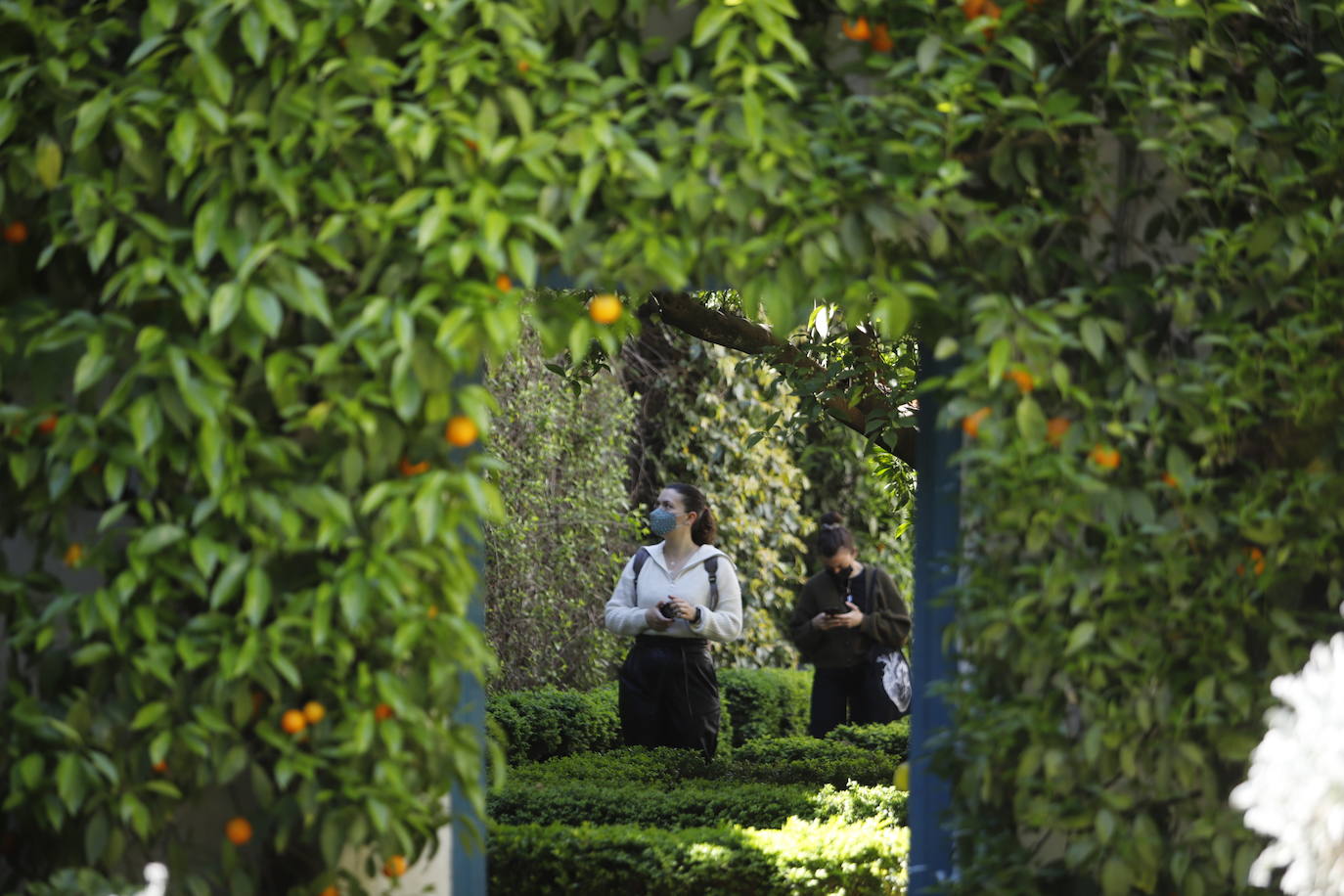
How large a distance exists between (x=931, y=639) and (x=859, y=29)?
1389mm

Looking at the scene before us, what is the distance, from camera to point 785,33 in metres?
2.60

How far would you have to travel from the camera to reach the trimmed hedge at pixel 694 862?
404 cm

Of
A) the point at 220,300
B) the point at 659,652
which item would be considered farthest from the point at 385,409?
the point at 659,652

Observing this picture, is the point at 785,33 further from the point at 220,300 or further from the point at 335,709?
the point at 335,709

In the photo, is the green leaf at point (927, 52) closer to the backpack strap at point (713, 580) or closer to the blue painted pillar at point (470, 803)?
the blue painted pillar at point (470, 803)

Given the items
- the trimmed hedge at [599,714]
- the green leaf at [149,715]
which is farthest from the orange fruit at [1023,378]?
the trimmed hedge at [599,714]

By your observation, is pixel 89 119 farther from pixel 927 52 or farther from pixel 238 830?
pixel 927 52

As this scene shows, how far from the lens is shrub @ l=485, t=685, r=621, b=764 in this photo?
6.67 metres

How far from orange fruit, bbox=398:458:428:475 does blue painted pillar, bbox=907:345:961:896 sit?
1.09 metres

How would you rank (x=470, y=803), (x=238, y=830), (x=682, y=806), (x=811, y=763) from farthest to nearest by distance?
(x=811, y=763)
(x=682, y=806)
(x=470, y=803)
(x=238, y=830)

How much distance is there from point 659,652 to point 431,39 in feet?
11.3

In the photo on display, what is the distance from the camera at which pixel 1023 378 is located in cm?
268

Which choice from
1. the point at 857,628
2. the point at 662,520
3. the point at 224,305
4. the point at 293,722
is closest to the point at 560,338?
the point at 224,305

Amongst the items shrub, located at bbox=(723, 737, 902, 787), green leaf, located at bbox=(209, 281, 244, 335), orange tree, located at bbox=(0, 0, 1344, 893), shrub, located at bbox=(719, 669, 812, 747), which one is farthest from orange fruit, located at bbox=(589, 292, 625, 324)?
shrub, located at bbox=(719, 669, 812, 747)
